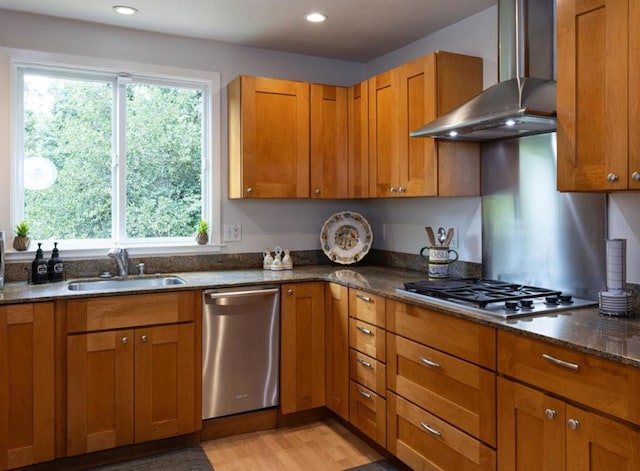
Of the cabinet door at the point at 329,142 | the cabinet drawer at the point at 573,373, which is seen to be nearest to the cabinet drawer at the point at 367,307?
the cabinet drawer at the point at 573,373

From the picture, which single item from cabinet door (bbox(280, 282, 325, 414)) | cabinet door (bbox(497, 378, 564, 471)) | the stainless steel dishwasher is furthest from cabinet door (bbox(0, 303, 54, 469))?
cabinet door (bbox(497, 378, 564, 471))

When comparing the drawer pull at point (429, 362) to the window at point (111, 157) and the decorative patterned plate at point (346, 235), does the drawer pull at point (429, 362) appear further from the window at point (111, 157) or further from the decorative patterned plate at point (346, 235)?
the window at point (111, 157)

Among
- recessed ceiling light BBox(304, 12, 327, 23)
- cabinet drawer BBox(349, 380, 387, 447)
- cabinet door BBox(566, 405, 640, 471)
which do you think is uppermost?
recessed ceiling light BBox(304, 12, 327, 23)

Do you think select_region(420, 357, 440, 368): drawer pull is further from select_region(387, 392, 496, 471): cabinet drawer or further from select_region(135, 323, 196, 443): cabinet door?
select_region(135, 323, 196, 443): cabinet door

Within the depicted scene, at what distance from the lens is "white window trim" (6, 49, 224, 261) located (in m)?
3.03

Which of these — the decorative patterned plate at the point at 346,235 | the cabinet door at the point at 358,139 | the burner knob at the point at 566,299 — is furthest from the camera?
the decorative patterned plate at the point at 346,235

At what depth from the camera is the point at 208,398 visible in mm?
2961

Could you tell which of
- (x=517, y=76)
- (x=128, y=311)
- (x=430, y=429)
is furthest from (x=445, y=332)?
(x=128, y=311)

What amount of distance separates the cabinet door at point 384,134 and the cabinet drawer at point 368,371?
101cm

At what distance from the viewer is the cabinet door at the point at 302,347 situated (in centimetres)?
312

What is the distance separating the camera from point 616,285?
2.10 metres

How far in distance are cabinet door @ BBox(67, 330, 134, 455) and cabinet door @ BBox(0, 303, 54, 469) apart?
0.10 m

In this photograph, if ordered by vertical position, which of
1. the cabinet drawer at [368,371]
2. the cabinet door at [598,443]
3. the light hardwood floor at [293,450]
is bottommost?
the light hardwood floor at [293,450]

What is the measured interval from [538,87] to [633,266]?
866 millimetres
